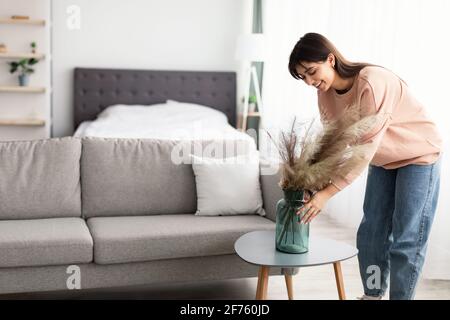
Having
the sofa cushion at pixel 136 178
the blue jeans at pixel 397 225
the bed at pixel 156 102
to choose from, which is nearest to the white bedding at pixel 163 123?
the bed at pixel 156 102

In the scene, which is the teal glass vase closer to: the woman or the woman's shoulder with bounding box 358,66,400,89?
the woman

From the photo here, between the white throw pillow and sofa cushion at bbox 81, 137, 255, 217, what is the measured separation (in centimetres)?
10

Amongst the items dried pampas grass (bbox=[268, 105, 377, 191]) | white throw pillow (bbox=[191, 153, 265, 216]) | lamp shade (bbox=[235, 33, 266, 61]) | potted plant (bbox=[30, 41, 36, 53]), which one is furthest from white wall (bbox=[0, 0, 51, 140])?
dried pampas grass (bbox=[268, 105, 377, 191])

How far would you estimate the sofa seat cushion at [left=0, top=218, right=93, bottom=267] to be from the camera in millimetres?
2410

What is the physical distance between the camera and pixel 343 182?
209 centimetres

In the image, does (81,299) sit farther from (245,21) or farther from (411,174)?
(245,21)

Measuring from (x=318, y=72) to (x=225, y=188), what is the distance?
3.28ft

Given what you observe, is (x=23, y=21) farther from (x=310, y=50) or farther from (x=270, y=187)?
(x=310, y=50)

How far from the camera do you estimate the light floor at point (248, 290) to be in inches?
111

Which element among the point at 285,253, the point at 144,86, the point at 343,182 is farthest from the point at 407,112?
the point at 144,86

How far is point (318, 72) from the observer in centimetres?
216

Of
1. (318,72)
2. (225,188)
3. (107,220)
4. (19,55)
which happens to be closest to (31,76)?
(19,55)

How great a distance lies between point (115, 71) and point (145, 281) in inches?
129
